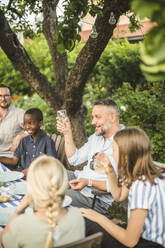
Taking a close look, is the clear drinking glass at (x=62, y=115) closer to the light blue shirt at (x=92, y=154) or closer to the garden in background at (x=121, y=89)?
the light blue shirt at (x=92, y=154)

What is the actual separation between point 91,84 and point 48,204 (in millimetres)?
7635

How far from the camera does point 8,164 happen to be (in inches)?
158

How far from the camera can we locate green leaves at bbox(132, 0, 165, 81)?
2.86 feet

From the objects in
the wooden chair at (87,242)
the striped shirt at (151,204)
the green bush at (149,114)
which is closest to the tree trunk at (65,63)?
the green bush at (149,114)

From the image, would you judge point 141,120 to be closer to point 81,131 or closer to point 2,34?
point 81,131

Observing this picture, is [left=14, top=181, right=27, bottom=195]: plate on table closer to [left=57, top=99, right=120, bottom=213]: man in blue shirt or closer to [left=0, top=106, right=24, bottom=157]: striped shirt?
[left=57, top=99, right=120, bottom=213]: man in blue shirt

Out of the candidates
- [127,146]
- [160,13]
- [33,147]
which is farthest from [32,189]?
[33,147]

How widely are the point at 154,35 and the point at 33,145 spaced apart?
2922 mm

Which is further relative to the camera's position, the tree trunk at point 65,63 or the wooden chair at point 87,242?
the tree trunk at point 65,63

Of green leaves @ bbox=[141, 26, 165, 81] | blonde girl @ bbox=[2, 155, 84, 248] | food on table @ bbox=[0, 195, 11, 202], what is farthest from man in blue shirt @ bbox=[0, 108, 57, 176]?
green leaves @ bbox=[141, 26, 165, 81]

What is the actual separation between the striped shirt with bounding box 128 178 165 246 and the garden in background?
2878 millimetres

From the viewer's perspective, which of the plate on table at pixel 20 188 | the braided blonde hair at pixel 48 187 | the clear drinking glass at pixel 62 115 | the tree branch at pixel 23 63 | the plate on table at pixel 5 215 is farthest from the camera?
the tree branch at pixel 23 63

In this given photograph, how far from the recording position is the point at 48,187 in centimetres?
146

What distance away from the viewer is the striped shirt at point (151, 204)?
177cm
